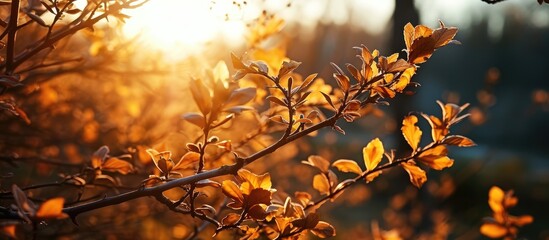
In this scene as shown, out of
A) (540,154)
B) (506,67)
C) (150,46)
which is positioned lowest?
(540,154)

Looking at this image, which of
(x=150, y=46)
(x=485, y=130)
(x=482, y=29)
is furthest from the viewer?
(x=482, y=29)

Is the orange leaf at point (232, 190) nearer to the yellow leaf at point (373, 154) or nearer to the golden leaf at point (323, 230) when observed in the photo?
the golden leaf at point (323, 230)

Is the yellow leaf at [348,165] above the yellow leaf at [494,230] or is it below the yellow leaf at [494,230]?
above

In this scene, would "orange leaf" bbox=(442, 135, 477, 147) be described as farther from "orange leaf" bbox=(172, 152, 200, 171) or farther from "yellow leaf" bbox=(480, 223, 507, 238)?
"yellow leaf" bbox=(480, 223, 507, 238)

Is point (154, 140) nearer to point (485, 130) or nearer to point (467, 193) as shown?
point (467, 193)

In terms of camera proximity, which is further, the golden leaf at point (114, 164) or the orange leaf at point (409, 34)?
the golden leaf at point (114, 164)

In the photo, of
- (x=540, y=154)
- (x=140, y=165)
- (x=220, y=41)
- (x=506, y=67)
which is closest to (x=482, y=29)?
(x=506, y=67)

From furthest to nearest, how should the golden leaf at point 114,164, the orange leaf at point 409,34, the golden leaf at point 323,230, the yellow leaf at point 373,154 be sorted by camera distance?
the golden leaf at point 114,164 < the yellow leaf at point 373,154 < the golden leaf at point 323,230 < the orange leaf at point 409,34

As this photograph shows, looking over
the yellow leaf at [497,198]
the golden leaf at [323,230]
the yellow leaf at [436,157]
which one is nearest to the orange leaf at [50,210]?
the golden leaf at [323,230]
